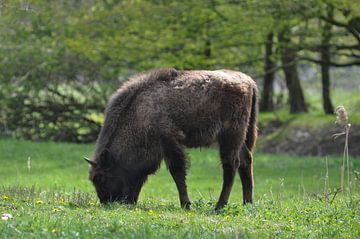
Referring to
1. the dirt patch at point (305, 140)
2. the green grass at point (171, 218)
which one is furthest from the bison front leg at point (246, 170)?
the dirt patch at point (305, 140)

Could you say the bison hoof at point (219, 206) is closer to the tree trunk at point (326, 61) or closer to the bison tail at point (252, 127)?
the bison tail at point (252, 127)

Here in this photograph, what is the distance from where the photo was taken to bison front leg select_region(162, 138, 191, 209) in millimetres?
11438

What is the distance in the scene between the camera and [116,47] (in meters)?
26.0

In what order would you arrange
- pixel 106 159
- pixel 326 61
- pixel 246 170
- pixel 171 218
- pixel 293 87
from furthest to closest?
pixel 293 87, pixel 326 61, pixel 246 170, pixel 106 159, pixel 171 218

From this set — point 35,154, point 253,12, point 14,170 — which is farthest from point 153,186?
point 253,12

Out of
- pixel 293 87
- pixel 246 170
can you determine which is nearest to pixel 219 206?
pixel 246 170

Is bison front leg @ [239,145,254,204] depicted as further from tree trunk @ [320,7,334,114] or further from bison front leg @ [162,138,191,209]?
tree trunk @ [320,7,334,114]

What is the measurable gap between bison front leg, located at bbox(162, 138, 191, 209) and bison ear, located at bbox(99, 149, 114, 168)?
94 centimetres

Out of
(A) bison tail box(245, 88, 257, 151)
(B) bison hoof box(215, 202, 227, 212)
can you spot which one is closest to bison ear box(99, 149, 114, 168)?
(B) bison hoof box(215, 202, 227, 212)

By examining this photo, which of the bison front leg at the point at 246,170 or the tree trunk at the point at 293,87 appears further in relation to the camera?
the tree trunk at the point at 293,87

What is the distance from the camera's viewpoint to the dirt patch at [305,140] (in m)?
26.5

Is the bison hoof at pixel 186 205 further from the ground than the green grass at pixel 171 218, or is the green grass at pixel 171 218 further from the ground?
the green grass at pixel 171 218

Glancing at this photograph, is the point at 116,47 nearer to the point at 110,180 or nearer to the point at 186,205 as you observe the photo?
the point at 110,180

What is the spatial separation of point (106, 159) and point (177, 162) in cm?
117
